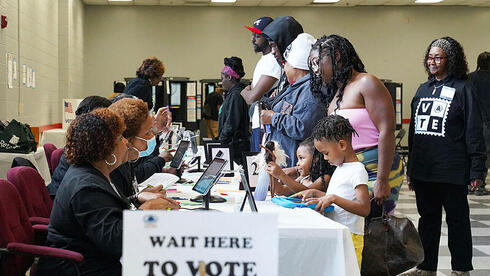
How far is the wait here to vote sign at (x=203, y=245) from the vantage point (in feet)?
4.85

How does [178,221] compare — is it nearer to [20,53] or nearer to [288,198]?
[288,198]

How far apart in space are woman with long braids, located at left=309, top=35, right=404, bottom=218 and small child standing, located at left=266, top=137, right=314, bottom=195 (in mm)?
244

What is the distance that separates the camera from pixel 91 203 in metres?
2.13

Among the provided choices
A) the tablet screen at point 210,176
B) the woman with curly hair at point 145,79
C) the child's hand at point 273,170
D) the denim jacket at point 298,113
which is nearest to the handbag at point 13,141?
the woman with curly hair at point 145,79

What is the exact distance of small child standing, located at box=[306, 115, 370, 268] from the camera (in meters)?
2.83

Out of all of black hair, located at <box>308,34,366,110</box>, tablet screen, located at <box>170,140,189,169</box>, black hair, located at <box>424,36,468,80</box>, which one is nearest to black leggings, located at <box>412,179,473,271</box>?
black hair, located at <box>424,36,468,80</box>

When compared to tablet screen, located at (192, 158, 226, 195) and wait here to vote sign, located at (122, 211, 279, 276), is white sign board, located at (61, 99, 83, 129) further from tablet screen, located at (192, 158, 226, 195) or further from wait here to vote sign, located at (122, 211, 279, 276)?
wait here to vote sign, located at (122, 211, 279, 276)

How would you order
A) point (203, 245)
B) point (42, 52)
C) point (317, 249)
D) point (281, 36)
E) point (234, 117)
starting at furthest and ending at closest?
point (42, 52), point (234, 117), point (281, 36), point (317, 249), point (203, 245)

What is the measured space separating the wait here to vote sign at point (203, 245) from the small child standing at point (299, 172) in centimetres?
149

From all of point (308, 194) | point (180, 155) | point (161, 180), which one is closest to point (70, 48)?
point (180, 155)

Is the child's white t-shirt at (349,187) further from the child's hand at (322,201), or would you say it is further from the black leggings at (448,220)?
the black leggings at (448,220)

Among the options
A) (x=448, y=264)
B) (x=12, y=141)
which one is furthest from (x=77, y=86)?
(x=448, y=264)

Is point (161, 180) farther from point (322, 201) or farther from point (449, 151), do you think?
point (449, 151)

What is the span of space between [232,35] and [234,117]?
9911 millimetres
